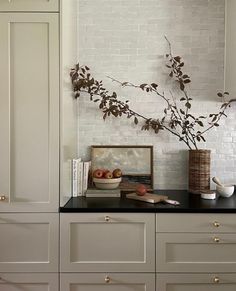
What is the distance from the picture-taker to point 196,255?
6.66 ft

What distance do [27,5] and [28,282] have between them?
160cm

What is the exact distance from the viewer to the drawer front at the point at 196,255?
2025 mm

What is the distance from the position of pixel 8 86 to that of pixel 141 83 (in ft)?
3.41

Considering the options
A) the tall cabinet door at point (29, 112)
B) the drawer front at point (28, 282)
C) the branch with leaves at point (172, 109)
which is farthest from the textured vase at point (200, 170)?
the drawer front at point (28, 282)

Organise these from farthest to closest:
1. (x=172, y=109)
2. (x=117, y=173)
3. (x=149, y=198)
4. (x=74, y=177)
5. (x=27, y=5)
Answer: (x=172, y=109) → (x=117, y=173) → (x=74, y=177) → (x=149, y=198) → (x=27, y=5)

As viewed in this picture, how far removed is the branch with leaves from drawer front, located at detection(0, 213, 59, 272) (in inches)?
36.5

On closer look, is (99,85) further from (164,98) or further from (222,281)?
(222,281)

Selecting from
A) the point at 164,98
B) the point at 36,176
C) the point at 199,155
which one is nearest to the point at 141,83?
the point at 164,98

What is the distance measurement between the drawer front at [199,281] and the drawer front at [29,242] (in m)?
A: 0.64

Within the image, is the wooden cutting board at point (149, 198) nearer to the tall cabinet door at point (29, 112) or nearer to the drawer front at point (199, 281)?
the drawer front at point (199, 281)

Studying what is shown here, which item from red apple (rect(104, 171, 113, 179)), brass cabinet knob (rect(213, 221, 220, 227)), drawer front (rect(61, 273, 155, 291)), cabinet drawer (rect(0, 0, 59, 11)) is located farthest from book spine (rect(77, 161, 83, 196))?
cabinet drawer (rect(0, 0, 59, 11))

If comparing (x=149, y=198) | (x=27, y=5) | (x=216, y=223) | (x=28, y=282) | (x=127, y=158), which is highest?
(x=27, y=5)

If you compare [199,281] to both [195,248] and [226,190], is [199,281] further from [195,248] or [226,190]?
[226,190]

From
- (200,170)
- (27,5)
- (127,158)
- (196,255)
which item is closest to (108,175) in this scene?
(127,158)
